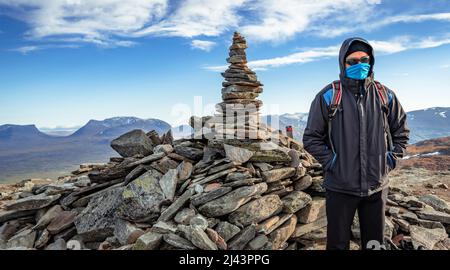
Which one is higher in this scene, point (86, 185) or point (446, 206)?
point (86, 185)

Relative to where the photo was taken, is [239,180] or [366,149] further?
[239,180]

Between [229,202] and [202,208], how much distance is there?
3.14 feet

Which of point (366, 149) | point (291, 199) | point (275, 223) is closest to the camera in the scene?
point (366, 149)

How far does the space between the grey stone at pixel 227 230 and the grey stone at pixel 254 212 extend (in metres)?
0.32

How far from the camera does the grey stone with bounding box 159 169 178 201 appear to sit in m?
12.9

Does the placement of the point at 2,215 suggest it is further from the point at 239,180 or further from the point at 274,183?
the point at 274,183

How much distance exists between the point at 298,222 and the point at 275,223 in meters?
1.37

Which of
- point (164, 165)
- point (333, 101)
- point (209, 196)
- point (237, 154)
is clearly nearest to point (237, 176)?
point (237, 154)

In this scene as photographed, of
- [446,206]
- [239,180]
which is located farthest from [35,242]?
[446,206]

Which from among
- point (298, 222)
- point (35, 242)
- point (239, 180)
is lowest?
point (35, 242)

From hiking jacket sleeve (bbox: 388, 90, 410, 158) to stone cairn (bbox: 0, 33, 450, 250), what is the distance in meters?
4.86

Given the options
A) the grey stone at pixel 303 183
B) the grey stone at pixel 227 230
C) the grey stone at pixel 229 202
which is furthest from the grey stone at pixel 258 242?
the grey stone at pixel 303 183

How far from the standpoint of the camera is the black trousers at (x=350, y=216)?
24.9ft

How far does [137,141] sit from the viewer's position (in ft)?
56.3
